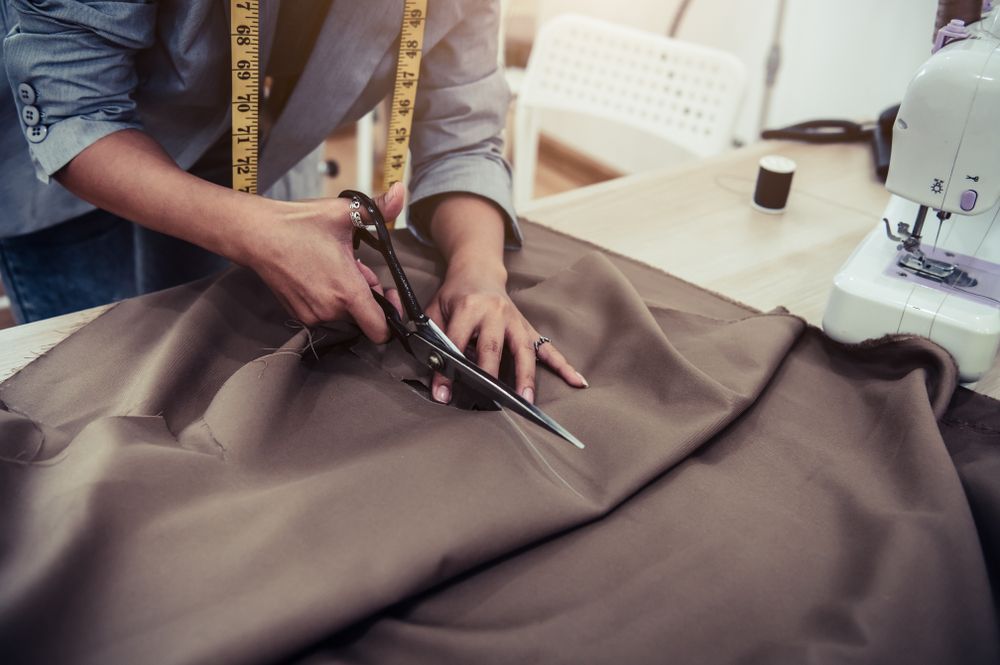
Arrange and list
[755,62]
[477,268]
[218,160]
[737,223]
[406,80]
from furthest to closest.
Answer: [755,62]
[737,223]
[218,160]
[406,80]
[477,268]

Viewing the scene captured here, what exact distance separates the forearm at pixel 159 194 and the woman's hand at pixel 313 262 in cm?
2

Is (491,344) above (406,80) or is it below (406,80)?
below

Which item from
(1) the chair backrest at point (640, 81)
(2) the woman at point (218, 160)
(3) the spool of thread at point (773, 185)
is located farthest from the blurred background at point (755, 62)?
(2) the woman at point (218, 160)

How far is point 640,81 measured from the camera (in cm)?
232

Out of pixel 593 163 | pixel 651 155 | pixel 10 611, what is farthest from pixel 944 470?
pixel 593 163

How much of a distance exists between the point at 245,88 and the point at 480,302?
20.0 inches

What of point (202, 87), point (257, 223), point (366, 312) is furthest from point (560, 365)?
point (202, 87)

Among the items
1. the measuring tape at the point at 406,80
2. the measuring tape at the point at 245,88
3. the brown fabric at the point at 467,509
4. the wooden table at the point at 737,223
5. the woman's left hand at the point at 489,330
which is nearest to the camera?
the brown fabric at the point at 467,509

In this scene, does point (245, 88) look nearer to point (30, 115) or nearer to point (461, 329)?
point (30, 115)

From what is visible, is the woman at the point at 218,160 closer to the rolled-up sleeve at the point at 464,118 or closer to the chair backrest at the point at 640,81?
the rolled-up sleeve at the point at 464,118

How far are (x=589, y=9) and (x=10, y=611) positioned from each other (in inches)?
175

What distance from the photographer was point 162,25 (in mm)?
1136

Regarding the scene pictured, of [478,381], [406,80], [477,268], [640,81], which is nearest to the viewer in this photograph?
[478,381]

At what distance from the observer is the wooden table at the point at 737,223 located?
1.39 m
